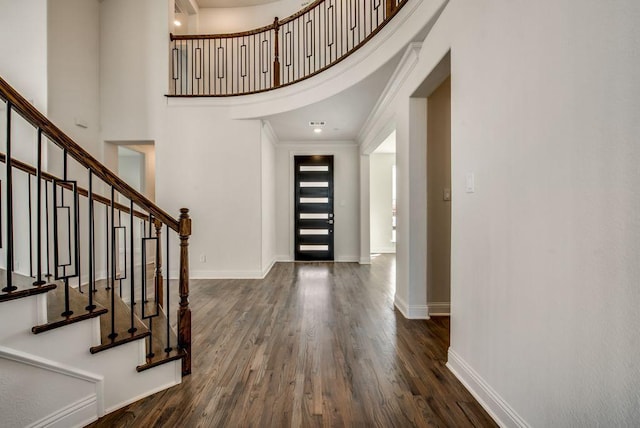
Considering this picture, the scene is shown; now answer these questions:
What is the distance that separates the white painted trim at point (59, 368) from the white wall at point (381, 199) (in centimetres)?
715

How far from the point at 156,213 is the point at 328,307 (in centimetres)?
219

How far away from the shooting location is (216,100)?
5.03 metres

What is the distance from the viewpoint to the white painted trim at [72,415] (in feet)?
4.65

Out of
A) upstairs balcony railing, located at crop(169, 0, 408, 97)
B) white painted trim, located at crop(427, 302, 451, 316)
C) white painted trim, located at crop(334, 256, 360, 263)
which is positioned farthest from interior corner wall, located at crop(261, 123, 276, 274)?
white painted trim, located at crop(427, 302, 451, 316)

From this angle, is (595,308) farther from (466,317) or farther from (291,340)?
(291,340)

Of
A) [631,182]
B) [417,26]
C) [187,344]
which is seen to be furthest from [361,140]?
[631,182]

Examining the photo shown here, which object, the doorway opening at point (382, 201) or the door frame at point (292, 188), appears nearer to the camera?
the door frame at point (292, 188)

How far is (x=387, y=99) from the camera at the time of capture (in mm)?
3840

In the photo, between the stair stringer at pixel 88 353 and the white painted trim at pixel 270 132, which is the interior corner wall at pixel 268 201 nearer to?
the white painted trim at pixel 270 132

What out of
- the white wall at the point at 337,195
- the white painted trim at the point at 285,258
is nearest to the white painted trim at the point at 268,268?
the white painted trim at the point at 285,258

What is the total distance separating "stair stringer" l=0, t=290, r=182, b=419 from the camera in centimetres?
135

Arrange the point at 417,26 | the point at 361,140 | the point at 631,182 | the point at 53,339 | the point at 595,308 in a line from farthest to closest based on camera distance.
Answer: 1. the point at 361,140
2. the point at 417,26
3. the point at 53,339
4. the point at 595,308
5. the point at 631,182

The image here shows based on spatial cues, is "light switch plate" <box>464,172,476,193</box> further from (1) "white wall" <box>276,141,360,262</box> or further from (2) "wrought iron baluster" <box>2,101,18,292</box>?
(1) "white wall" <box>276,141,360,262</box>

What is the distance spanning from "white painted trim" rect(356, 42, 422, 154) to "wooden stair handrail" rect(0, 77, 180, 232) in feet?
8.11
